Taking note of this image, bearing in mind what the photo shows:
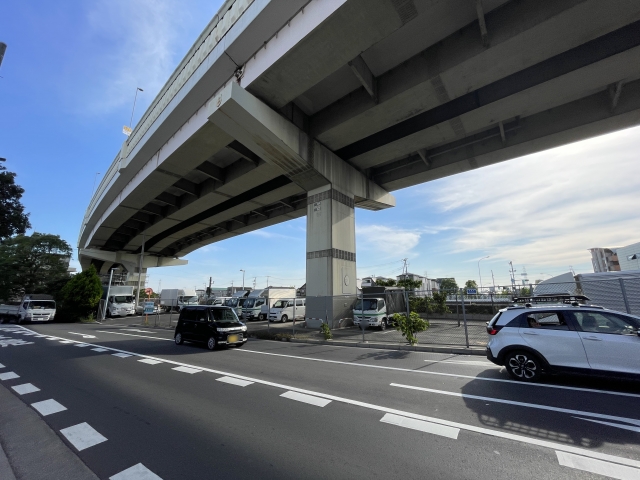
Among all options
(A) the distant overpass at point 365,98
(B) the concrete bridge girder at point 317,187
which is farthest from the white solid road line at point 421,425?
(A) the distant overpass at point 365,98

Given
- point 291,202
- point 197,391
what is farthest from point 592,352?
point 291,202

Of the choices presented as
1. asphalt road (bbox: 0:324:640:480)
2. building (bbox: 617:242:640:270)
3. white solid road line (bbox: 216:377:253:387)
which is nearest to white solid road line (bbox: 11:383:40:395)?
asphalt road (bbox: 0:324:640:480)

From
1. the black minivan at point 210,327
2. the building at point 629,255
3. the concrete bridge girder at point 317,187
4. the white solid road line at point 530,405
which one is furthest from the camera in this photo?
the building at point 629,255

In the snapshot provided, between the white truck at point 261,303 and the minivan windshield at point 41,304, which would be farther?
the white truck at point 261,303

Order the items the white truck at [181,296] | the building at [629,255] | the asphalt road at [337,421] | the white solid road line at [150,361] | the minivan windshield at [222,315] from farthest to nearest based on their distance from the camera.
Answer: the building at [629,255]
the white truck at [181,296]
the minivan windshield at [222,315]
the white solid road line at [150,361]
the asphalt road at [337,421]

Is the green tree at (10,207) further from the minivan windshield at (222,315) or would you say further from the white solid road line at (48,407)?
the white solid road line at (48,407)

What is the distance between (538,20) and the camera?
9859mm

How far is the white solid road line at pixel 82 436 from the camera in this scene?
3562 millimetres

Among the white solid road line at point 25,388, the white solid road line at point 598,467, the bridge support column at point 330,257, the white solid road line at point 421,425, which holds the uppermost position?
the bridge support column at point 330,257

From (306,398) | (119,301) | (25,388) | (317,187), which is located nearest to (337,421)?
(306,398)

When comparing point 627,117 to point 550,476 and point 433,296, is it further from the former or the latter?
point 550,476

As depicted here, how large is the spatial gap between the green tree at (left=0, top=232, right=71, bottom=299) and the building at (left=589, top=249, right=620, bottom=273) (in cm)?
11671

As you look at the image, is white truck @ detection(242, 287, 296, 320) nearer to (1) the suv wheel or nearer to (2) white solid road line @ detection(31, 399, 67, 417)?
(2) white solid road line @ detection(31, 399, 67, 417)

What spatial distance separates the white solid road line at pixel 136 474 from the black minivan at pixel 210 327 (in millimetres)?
7923
